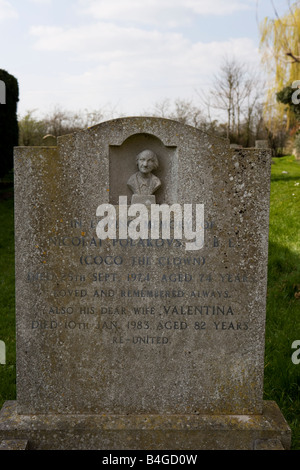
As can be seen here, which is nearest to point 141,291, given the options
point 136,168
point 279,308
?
point 136,168

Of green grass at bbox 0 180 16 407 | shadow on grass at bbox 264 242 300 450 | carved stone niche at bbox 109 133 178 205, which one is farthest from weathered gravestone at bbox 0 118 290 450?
green grass at bbox 0 180 16 407

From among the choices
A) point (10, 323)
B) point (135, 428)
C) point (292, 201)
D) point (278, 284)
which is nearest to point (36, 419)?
point (135, 428)

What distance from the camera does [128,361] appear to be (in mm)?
3227

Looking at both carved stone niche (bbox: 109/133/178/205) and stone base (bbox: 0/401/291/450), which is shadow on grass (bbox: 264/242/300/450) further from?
carved stone niche (bbox: 109/133/178/205)

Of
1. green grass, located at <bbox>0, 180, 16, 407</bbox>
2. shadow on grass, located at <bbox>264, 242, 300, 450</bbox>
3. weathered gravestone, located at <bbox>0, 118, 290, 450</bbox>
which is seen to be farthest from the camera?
green grass, located at <bbox>0, 180, 16, 407</bbox>

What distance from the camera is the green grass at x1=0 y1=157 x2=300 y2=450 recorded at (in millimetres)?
4082

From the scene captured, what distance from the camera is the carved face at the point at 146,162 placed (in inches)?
122

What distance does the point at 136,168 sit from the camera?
126 inches

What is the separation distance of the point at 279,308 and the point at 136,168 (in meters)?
3.26

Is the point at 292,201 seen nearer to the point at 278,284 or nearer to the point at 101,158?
the point at 278,284

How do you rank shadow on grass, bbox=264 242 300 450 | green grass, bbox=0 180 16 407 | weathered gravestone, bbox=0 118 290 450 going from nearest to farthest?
weathered gravestone, bbox=0 118 290 450
shadow on grass, bbox=264 242 300 450
green grass, bbox=0 180 16 407

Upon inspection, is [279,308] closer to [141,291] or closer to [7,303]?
[141,291]

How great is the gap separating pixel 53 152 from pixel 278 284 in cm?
419

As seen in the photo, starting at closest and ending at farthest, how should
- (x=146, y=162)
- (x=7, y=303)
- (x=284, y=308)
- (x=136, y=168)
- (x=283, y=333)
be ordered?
(x=146, y=162)
(x=136, y=168)
(x=283, y=333)
(x=284, y=308)
(x=7, y=303)
